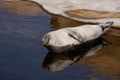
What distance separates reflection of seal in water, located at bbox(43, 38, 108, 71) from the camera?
35.1 ft

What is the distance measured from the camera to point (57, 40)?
37.1 feet

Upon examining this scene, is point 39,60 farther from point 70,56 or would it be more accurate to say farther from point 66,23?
point 66,23

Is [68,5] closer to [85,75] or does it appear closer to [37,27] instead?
[37,27]

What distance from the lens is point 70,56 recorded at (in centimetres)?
1147

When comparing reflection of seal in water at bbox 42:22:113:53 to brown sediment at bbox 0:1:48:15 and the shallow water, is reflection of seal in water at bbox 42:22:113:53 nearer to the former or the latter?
the shallow water

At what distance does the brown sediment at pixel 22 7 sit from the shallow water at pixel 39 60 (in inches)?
105

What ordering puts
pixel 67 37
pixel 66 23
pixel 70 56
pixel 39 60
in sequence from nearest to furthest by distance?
pixel 39 60 → pixel 70 56 → pixel 67 37 → pixel 66 23

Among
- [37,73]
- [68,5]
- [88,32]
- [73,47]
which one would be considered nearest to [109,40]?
[88,32]

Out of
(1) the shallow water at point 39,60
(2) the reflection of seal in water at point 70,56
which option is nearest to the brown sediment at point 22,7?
(1) the shallow water at point 39,60

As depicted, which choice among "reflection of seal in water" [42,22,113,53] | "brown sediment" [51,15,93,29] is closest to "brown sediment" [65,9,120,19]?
"brown sediment" [51,15,93,29]

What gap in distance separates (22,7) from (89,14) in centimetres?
357

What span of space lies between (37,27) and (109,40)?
3080 mm

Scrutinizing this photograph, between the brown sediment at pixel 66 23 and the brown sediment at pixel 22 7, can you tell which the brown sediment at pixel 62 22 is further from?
the brown sediment at pixel 22 7

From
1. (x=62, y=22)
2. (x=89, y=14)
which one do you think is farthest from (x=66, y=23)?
(x=89, y=14)
